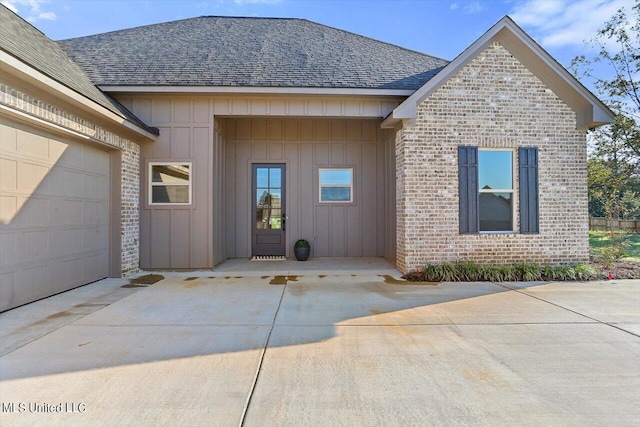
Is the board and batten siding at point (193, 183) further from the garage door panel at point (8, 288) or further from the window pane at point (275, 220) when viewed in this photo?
the garage door panel at point (8, 288)

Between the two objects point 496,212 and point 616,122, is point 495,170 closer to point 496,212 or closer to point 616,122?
point 496,212

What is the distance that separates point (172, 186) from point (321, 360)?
582 cm

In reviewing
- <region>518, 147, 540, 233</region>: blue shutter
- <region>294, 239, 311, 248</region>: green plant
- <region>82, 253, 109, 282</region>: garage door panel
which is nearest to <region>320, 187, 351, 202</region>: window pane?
<region>294, 239, 311, 248</region>: green plant

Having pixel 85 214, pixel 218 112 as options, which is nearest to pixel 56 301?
pixel 85 214

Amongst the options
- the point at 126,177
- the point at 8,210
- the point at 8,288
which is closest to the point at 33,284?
the point at 8,288

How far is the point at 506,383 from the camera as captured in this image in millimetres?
2803

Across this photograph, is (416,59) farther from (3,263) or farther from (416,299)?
(3,263)

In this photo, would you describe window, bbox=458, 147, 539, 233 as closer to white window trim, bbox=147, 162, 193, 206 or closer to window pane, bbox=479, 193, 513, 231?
window pane, bbox=479, 193, 513, 231

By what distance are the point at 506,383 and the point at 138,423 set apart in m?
2.75

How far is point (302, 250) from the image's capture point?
894cm

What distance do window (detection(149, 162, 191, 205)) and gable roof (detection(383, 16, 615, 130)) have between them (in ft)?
15.1

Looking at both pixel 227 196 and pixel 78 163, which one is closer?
pixel 78 163

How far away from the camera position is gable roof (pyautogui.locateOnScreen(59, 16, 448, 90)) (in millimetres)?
7473

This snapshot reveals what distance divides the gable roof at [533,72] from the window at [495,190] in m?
1.32
